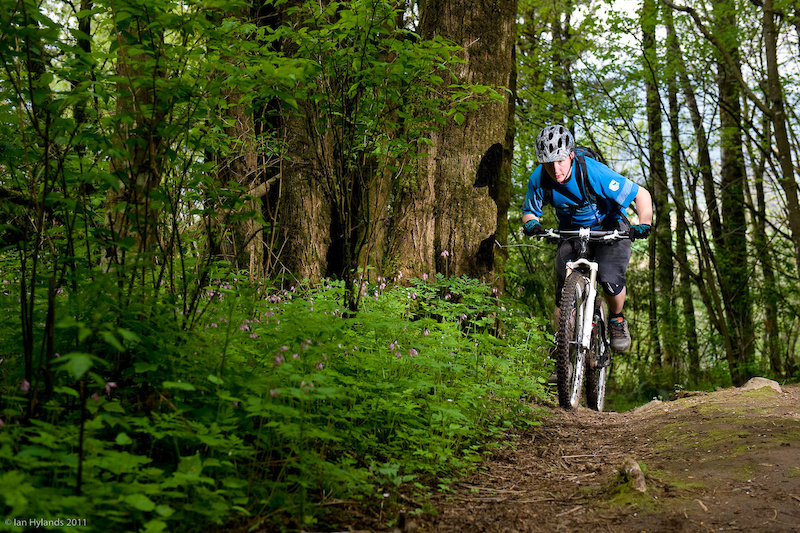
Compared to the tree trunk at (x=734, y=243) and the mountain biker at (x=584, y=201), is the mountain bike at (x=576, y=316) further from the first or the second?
the tree trunk at (x=734, y=243)

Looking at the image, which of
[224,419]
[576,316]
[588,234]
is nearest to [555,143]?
[588,234]

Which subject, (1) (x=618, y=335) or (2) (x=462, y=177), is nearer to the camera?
(1) (x=618, y=335)

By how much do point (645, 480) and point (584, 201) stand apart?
3059mm

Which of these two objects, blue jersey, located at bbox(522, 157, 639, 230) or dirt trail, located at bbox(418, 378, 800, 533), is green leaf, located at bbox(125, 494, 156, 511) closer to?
dirt trail, located at bbox(418, 378, 800, 533)

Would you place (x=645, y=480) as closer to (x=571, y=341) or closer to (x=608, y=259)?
(x=571, y=341)

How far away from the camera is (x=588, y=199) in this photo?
5742 mm

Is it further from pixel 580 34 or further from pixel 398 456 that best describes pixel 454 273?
pixel 580 34

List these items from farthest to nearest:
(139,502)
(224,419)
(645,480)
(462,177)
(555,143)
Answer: (462,177)
(555,143)
(645,480)
(224,419)
(139,502)

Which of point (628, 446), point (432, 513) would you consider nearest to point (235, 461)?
point (432, 513)

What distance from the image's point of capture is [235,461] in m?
2.71

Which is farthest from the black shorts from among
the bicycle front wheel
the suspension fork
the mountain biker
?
the bicycle front wheel

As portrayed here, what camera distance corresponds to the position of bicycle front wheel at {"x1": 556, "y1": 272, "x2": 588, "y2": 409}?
5.39 metres

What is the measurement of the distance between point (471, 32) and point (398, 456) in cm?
A: 504

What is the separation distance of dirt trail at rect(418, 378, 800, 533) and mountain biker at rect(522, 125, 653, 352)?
1.37 metres
